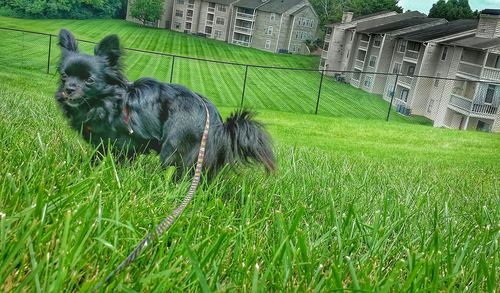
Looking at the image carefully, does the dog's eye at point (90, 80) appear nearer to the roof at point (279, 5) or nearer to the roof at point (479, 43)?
the roof at point (279, 5)

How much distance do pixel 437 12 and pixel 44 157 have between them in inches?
88.2

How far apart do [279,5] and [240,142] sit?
123 centimetres

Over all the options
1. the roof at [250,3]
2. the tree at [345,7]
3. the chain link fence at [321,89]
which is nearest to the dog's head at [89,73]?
the chain link fence at [321,89]

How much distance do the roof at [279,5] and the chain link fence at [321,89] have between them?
11.7 inches

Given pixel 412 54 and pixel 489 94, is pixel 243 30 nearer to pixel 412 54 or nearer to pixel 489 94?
pixel 412 54

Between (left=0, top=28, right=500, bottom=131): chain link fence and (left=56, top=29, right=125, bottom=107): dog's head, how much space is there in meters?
0.60

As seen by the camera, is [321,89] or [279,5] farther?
[321,89]

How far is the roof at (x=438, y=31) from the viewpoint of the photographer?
8.67 feet

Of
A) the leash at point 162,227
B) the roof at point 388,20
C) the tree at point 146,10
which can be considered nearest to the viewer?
the leash at point 162,227

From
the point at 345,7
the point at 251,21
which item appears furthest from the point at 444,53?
the point at 251,21

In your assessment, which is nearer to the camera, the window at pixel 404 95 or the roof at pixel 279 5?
the roof at pixel 279 5

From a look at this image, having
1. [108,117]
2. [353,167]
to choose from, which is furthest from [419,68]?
[108,117]

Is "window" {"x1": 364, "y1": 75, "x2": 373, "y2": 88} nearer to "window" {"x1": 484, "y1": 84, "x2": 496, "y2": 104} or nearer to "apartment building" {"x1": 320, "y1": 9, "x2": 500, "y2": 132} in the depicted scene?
"apartment building" {"x1": 320, "y1": 9, "x2": 500, "y2": 132}

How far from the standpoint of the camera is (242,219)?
1.06 m
